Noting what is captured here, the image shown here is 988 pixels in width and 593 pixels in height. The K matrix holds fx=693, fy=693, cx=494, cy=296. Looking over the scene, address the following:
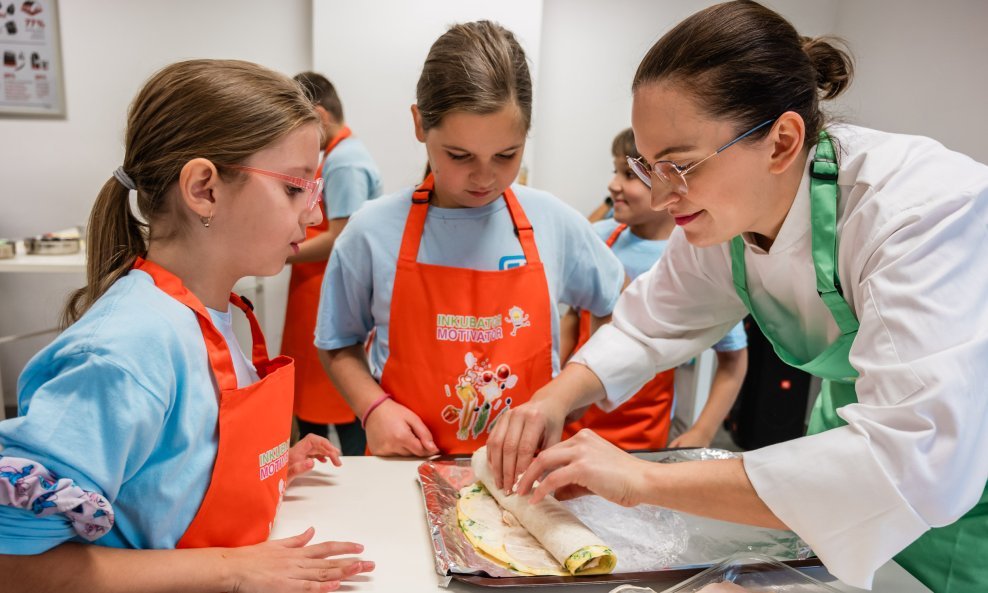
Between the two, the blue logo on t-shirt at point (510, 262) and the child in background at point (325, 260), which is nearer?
the blue logo on t-shirt at point (510, 262)

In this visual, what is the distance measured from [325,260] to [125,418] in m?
1.86

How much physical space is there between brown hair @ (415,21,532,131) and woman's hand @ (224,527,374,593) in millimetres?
741

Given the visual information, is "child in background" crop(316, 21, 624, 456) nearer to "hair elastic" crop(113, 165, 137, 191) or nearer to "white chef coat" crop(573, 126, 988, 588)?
"hair elastic" crop(113, 165, 137, 191)

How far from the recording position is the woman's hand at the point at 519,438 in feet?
Answer: 3.47

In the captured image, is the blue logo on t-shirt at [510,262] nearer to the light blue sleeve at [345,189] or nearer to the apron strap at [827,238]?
the apron strap at [827,238]

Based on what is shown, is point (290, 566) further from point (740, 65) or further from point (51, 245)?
point (51, 245)

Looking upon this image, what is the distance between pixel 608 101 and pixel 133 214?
3037mm

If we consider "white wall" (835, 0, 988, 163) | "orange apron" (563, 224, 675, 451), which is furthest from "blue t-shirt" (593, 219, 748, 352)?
"white wall" (835, 0, 988, 163)

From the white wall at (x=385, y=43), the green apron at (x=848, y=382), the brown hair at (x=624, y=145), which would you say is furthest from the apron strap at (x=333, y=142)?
the green apron at (x=848, y=382)

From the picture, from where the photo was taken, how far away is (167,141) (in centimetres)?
90

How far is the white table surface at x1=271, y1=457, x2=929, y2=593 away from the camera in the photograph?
0.87m

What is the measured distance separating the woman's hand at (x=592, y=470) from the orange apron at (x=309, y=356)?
68.5 inches

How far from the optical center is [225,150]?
0.91m

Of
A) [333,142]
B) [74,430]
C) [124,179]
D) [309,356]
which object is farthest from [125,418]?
[333,142]
